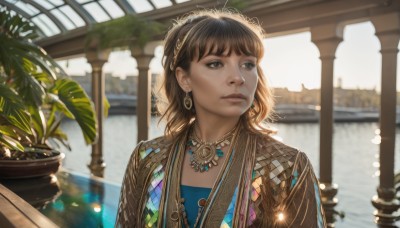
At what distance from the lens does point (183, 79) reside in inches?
44.8

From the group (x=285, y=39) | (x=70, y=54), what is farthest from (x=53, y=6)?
(x=285, y=39)

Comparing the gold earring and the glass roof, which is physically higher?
the glass roof

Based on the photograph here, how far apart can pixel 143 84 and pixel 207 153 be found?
195 inches

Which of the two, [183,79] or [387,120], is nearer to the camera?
[183,79]

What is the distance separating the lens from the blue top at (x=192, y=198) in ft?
3.44

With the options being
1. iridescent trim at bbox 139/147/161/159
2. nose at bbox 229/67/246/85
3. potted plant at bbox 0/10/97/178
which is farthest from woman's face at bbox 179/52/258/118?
potted plant at bbox 0/10/97/178

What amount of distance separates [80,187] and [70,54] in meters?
6.89

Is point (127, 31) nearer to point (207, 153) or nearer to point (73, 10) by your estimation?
point (73, 10)

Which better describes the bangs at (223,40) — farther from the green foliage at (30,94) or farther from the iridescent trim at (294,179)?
the green foliage at (30,94)

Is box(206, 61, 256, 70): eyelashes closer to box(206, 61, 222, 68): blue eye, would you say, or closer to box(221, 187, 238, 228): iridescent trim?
box(206, 61, 222, 68): blue eye

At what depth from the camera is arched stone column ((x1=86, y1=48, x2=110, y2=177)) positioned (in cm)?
690

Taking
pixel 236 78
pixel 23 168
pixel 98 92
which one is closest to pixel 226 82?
pixel 236 78

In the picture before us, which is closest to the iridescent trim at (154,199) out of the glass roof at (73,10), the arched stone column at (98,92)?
the glass roof at (73,10)

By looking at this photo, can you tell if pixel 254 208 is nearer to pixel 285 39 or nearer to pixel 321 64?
pixel 321 64
